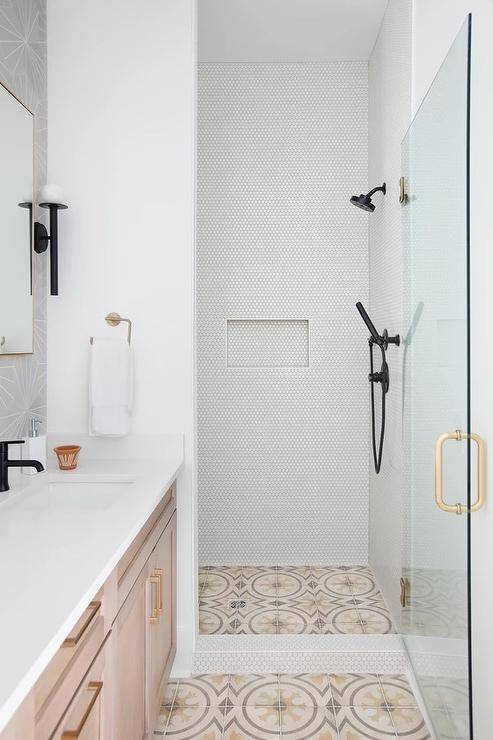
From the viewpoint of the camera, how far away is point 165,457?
7.27ft

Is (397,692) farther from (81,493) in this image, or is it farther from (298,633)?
(81,493)

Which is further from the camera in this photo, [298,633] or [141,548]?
[298,633]

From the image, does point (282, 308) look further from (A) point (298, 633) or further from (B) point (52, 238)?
(A) point (298, 633)

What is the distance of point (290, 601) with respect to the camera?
2.79 meters

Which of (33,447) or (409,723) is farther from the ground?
(33,447)

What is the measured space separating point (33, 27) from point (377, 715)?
2679 mm

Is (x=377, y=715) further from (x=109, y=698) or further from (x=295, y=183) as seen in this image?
(x=295, y=183)

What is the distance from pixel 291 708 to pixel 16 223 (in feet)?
6.21

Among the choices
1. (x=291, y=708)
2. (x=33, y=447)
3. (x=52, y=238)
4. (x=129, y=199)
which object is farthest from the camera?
(x=129, y=199)

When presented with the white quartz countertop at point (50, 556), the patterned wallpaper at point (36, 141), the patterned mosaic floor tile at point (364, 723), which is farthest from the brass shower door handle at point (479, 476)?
the patterned wallpaper at point (36, 141)

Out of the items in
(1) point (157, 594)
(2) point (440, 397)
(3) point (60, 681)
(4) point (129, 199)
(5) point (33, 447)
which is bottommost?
(1) point (157, 594)

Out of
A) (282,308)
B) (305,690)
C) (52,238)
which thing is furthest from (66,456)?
(282,308)

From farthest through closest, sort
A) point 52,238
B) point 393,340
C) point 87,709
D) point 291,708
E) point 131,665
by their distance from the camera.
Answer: point 393,340 → point 52,238 → point 291,708 → point 131,665 → point 87,709

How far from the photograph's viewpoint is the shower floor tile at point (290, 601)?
8.25 ft
